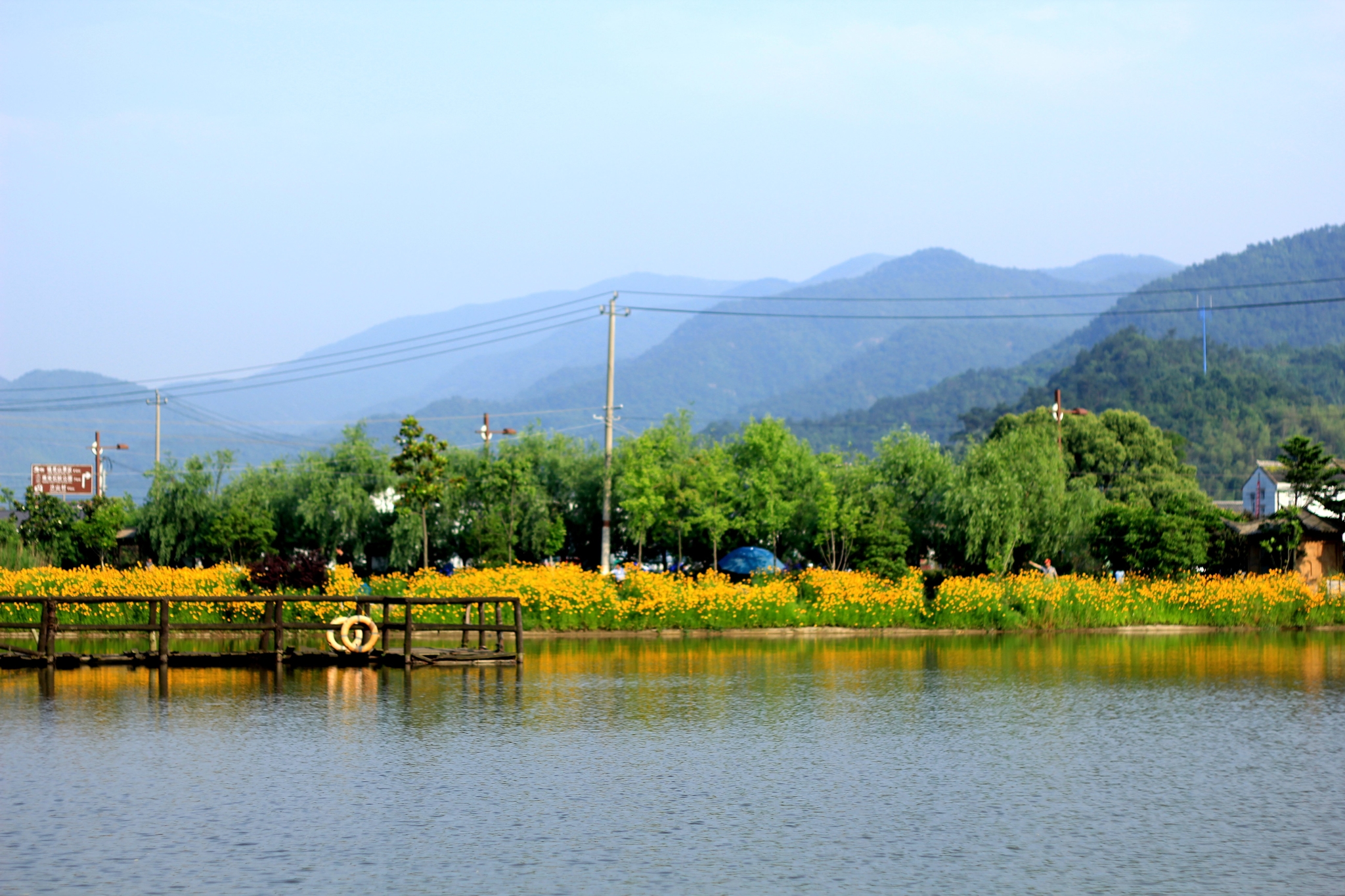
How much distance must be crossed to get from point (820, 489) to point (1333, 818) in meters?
38.1

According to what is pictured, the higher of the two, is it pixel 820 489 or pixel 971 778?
pixel 820 489

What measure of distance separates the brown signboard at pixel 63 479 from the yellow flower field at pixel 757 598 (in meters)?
30.5

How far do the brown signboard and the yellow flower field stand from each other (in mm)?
30458

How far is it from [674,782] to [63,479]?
6282cm

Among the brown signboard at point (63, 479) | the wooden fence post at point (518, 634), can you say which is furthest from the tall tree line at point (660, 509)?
the wooden fence post at point (518, 634)

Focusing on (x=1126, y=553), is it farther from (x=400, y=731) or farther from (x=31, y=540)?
(x=31, y=540)

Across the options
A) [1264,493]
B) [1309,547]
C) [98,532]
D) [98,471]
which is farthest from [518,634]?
[1264,493]

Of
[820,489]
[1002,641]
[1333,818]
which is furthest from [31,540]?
[1333,818]

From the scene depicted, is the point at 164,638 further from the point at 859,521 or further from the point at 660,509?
the point at 859,521

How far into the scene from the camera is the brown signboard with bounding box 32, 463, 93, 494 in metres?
70.1

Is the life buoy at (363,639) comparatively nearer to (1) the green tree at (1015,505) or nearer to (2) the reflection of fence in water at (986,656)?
(2) the reflection of fence in water at (986,656)

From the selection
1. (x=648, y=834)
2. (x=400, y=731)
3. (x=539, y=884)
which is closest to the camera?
(x=539, y=884)

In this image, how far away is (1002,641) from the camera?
39.6 metres

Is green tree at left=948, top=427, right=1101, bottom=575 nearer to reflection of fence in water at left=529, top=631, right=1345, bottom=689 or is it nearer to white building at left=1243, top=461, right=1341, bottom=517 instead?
reflection of fence in water at left=529, top=631, right=1345, bottom=689
